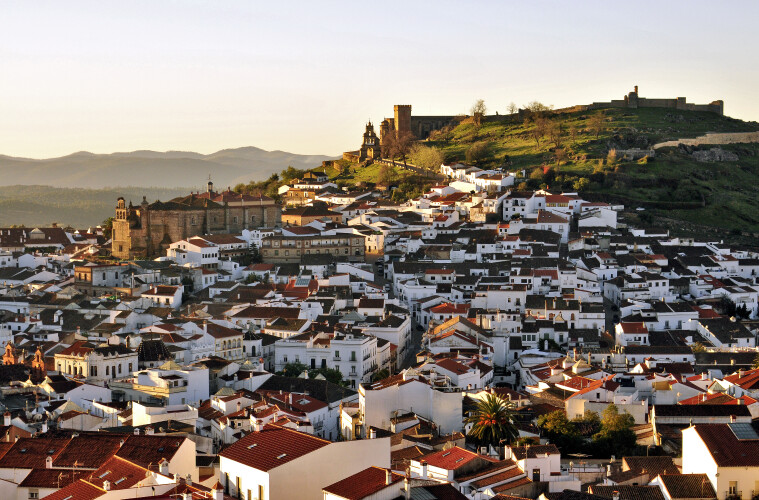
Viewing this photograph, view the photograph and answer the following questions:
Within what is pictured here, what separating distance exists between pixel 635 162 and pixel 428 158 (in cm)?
1196

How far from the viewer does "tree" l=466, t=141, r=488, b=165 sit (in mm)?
64875

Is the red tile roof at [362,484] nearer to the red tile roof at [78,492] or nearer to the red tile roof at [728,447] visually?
the red tile roof at [78,492]

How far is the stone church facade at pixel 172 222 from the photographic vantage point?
46875 millimetres

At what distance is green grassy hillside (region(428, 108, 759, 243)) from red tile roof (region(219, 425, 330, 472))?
41.8m

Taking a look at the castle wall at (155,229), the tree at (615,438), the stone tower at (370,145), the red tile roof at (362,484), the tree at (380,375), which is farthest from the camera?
the stone tower at (370,145)

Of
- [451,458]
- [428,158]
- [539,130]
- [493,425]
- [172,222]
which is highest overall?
[539,130]

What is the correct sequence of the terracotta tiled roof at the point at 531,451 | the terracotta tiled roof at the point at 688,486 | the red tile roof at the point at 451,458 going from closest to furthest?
1. the terracotta tiled roof at the point at 688,486
2. the red tile roof at the point at 451,458
3. the terracotta tiled roof at the point at 531,451

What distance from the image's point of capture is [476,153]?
66438 millimetres

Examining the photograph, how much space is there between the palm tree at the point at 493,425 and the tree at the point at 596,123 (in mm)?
48220

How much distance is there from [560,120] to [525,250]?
34.0m

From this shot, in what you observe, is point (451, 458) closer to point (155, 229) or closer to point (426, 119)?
point (155, 229)

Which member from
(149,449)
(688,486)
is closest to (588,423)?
(688,486)

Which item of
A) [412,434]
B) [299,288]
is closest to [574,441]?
[412,434]

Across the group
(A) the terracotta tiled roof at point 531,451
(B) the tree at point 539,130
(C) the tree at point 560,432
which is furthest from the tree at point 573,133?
(A) the terracotta tiled roof at point 531,451
